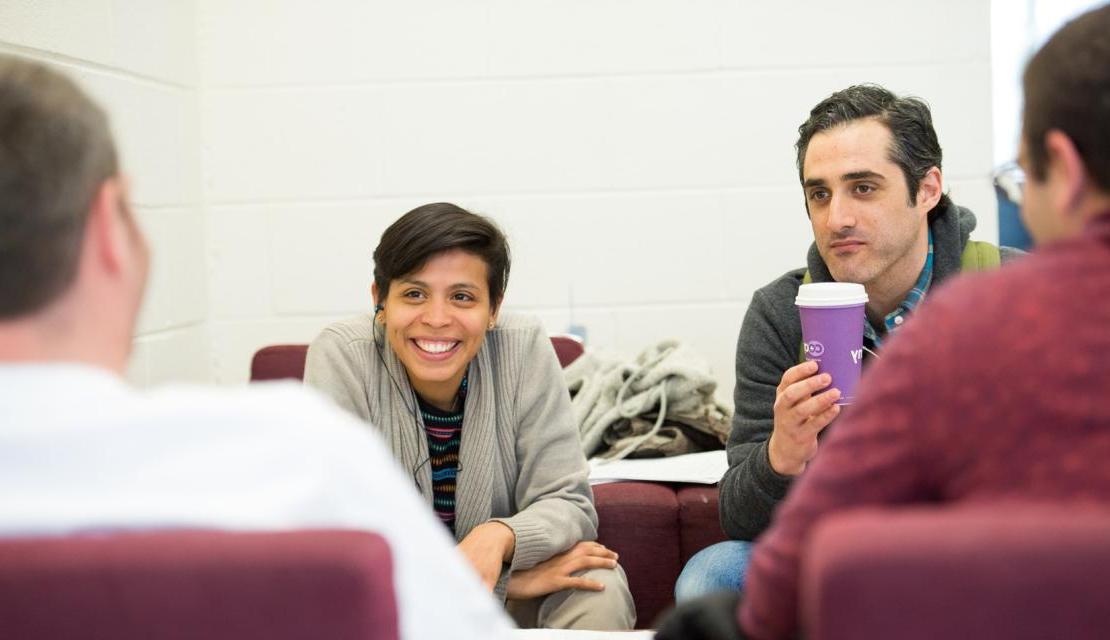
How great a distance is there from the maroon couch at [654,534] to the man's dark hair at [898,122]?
2.92ft

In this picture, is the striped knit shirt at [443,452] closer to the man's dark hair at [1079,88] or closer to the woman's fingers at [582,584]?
the woman's fingers at [582,584]

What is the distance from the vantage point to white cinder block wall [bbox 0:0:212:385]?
325 cm

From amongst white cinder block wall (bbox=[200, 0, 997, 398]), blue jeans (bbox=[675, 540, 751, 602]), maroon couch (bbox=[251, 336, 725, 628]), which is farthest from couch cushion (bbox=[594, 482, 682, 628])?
white cinder block wall (bbox=[200, 0, 997, 398])

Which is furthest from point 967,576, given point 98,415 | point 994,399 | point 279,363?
point 279,363

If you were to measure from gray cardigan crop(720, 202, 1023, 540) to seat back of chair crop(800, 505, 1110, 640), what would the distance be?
4.53ft

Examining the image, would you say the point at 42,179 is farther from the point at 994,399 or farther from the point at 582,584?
the point at 582,584

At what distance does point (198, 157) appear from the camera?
13.1 feet

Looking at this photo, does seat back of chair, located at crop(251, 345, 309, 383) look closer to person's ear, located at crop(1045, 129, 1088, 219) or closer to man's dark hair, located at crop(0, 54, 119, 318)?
man's dark hair, located at crop(0, 54, 119, 318)

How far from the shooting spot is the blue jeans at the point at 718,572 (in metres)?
2.37

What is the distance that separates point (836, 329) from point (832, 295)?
2.1 inches

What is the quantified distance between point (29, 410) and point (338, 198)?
3058mm

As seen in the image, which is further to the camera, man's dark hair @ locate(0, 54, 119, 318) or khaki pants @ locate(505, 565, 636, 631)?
khaki pants @ locate(505, 565, 636, 631)

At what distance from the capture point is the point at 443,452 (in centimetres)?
254

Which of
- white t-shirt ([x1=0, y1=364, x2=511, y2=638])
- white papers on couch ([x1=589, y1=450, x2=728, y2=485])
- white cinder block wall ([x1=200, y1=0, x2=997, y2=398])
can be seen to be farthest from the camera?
white cinder block wall ([x1=200, y1=0, x2=997, y2=398])
